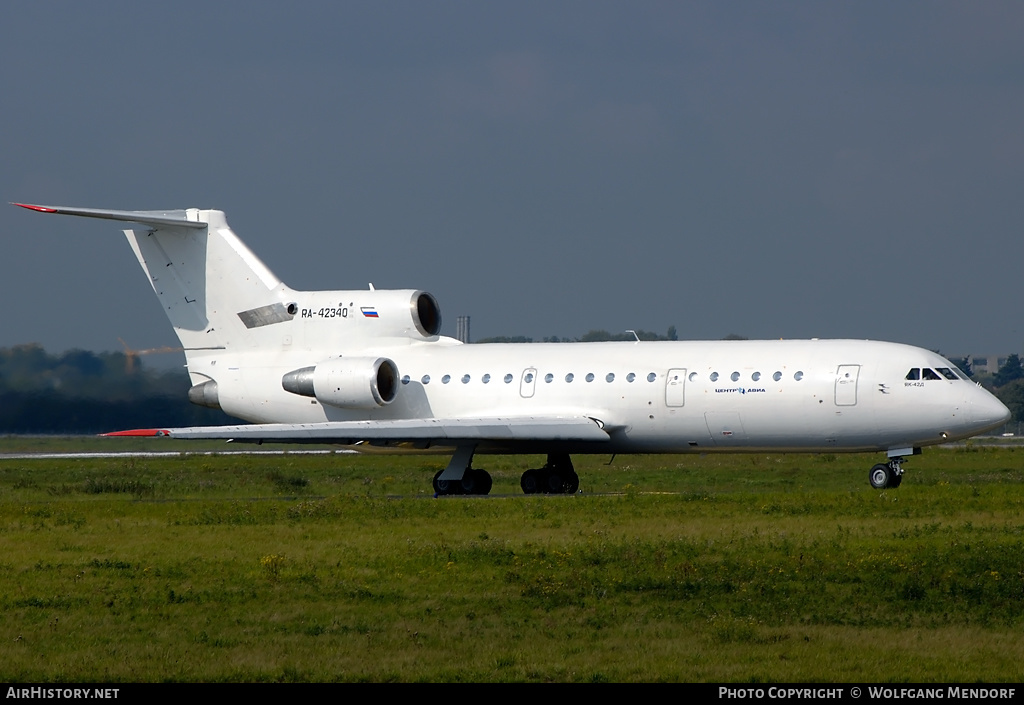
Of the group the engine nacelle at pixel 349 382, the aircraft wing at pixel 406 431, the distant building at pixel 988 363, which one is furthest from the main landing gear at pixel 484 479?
the distant building at pixel 988 363

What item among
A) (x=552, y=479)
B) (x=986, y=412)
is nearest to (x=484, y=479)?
(x=552, y=479)

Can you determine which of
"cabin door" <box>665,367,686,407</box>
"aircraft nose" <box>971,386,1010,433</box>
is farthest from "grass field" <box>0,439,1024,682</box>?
"cabin door" <box>665,367,686,407</box>

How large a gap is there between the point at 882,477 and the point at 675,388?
184 inches

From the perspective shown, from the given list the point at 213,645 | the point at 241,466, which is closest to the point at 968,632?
the point at 213,645

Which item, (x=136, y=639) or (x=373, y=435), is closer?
(x=136, y=639)

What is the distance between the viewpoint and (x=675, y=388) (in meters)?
28.3

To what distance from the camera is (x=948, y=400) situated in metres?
26.5

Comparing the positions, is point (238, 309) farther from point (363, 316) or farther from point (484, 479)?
point (484, 479)

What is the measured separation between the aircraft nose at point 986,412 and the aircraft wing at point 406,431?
299 inches

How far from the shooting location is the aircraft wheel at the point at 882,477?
26641 mm

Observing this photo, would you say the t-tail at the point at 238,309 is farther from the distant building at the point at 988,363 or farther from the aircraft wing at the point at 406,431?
the distant building at the point at 988,363

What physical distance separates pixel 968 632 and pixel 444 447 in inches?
722

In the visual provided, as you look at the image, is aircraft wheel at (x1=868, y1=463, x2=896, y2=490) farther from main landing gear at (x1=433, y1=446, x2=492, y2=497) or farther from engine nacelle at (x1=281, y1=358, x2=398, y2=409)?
engine nacelle at (x1=281, y1=358, x2=398, y2=409)
